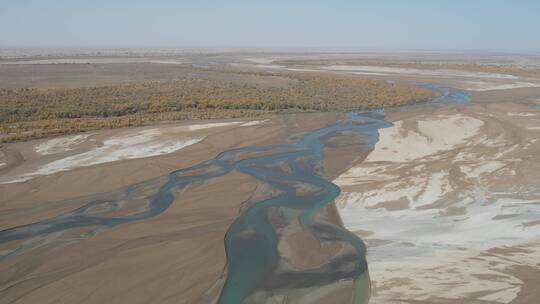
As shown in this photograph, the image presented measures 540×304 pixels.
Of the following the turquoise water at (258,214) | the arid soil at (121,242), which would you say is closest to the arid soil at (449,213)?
the turquoise water at (258,214)

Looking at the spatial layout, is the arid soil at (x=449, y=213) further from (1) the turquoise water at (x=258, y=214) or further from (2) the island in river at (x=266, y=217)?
(1) the turquoise water at (x=258, y=214)

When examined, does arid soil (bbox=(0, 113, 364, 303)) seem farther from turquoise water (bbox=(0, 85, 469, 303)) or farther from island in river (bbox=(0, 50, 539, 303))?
turquoise water (bbox=(0, 85, 469, 303))

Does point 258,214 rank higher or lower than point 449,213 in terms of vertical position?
lower

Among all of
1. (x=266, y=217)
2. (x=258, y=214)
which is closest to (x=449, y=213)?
(x=266, y=217)

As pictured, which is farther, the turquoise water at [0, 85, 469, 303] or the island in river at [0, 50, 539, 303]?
the turquoise water at [0, 85, 469, 303]

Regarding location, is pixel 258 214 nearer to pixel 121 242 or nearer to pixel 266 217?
pixel 266 217

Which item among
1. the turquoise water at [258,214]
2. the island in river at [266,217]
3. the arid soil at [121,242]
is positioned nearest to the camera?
the arid soil at [121,242]

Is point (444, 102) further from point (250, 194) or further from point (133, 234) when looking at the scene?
point (133, 234)

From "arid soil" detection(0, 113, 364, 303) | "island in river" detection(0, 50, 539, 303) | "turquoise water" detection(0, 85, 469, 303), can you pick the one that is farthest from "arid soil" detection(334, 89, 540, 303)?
"arid soil" detection(0, 113, 364, 303)

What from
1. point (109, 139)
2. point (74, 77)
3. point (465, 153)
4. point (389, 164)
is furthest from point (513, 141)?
point (74, 77)

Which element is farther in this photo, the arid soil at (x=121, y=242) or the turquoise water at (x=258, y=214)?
the turquoise water at (x=258, y=214)

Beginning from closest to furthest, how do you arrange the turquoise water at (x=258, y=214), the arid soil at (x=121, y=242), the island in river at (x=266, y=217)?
the arid soil at (x=121, y=242) → the island in river at (x=266, y=217) → the turquoise water at (x=258, y=214)
